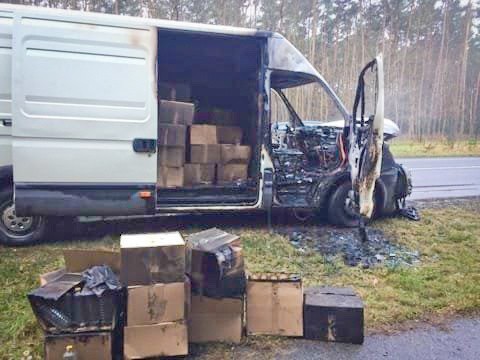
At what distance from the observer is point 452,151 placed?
67.3ft

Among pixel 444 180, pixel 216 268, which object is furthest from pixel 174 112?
pixel 444 180

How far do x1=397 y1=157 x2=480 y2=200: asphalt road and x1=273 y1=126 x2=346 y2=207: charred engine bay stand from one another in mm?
2721

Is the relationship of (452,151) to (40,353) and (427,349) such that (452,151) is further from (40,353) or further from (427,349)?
(40,353)

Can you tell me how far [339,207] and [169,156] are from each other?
2.39 metres

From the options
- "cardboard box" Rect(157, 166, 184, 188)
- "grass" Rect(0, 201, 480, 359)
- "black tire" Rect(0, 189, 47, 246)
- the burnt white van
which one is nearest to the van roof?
the burnt white van

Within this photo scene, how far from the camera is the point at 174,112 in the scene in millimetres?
5305

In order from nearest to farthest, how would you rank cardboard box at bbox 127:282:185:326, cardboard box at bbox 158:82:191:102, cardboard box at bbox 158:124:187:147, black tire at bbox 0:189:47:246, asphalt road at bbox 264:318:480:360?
cardboard box at bbox 127:282:185:326 → asphalt road at bbox 264:318:480:360 → black tire at bbox 0:189:47:246 → cardboard box at bbox 158:124:187:147 → cardboard box at bbox 158:82:191:102

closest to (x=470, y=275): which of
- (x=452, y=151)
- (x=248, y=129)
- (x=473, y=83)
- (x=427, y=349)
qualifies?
(x=427, y=349)

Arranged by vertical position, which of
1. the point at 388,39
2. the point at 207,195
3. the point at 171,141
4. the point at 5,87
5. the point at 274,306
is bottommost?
the point at 274,306

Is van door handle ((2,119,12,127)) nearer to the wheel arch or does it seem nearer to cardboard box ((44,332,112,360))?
the wheel arch

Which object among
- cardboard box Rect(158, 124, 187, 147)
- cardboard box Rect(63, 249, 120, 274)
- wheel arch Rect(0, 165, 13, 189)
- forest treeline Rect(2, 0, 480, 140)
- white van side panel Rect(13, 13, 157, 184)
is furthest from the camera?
forest treeline Rect(2, 0, 480, 140)

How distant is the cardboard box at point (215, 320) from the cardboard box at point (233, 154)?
3127mm

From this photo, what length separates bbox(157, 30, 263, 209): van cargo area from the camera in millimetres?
5270

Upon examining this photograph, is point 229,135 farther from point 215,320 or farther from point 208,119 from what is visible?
point 215,320
